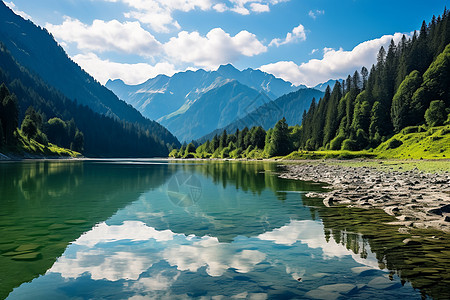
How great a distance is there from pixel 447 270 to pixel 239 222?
9.78m

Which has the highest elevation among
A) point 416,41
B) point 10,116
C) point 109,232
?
point 416,41

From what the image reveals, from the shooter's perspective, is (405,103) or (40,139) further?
(40,139)

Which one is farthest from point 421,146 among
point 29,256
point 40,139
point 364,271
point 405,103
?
point 40,139

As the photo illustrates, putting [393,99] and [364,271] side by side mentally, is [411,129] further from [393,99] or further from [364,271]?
[364,271]

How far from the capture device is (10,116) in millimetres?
121500

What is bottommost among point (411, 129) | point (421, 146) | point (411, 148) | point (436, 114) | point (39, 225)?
point (39, 225)

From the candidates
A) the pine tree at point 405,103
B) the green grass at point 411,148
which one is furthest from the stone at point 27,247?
the pine tree at point 405,103

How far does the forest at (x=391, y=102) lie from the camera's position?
129875 millimetres

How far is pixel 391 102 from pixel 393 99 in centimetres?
1422

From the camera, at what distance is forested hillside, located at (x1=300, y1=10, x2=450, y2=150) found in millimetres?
130125

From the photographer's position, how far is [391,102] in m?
155

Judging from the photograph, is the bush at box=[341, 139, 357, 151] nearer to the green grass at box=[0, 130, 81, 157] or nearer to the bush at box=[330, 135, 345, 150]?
the bush at box=[330, 135, 345, 150]

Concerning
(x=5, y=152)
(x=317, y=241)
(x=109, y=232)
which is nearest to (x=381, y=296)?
(x=317, y=241)

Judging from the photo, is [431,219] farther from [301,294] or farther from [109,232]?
[109,232]
